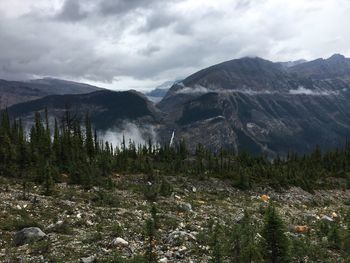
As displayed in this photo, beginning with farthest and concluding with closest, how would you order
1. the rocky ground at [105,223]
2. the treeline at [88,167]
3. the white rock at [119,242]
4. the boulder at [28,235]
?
1. the treeline at [88,167]
2. the boulder at [28,235]
3. the white rock at [119,242]
4. the rocky ground at [105,223]

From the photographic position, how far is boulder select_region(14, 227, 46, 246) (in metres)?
25.9

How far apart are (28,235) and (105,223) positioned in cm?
678

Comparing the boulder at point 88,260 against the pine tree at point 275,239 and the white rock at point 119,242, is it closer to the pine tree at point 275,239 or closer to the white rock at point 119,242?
the white rock at point 119,242

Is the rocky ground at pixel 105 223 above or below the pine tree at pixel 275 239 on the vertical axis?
below

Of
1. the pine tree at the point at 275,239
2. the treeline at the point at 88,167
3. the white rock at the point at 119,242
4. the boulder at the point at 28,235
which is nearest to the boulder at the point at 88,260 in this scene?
the white rock at the point at 119,242

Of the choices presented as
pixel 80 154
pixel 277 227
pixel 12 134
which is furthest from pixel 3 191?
pixel 12 134

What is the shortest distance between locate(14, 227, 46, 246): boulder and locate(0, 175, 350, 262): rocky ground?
245mm

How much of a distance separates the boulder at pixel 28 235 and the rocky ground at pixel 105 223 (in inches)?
9.7

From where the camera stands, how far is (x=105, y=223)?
31484mm

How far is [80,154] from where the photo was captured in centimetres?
8538

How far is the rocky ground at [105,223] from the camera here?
77.3 ft

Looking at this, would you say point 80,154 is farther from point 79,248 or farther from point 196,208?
point 79,248

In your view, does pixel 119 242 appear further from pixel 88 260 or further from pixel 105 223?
pixel 105 223

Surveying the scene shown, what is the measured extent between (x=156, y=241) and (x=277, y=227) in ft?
32.0
